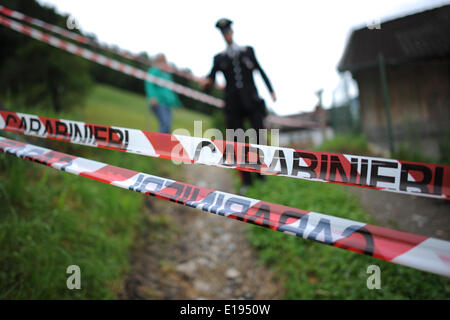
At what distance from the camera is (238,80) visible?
3.29 meters

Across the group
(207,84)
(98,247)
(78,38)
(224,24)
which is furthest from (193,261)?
(78,38)

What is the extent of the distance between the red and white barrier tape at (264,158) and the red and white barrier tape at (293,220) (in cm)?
19

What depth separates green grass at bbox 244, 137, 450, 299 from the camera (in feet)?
7.01

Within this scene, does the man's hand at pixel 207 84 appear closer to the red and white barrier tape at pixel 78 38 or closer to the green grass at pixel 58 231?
the green grass at pixel 58 231

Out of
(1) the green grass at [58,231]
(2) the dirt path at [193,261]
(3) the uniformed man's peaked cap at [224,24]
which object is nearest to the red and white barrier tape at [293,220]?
(1) the green grass at [58,231]

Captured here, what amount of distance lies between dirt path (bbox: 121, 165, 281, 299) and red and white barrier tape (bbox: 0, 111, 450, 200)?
1567mm

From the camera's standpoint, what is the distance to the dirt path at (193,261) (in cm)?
261

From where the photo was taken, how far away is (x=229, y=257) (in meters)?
3.21

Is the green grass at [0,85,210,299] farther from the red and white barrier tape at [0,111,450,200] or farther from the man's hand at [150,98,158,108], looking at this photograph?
the man's hand at [150,98,158,108]

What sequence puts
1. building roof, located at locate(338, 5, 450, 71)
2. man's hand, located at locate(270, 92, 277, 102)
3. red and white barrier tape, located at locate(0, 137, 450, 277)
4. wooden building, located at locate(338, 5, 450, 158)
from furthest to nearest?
building roof, located at locate(338, 5, 450, 71)
wooden building, located at locate(338, 5, 450, 158)
man's hand, located at locate(270, 92, 277, 102)
red and white barrier tape, located at locate(0, 137, 450, 277)

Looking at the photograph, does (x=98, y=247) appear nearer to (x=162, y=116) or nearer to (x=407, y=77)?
(x=162, y=116)

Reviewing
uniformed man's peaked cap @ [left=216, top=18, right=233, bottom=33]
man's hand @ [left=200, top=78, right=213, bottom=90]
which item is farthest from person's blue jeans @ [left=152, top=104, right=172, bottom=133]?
uniformed man's peaked cap @ [left=216, top=18, right=233, bottom=33]

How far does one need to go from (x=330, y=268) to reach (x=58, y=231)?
268cm
